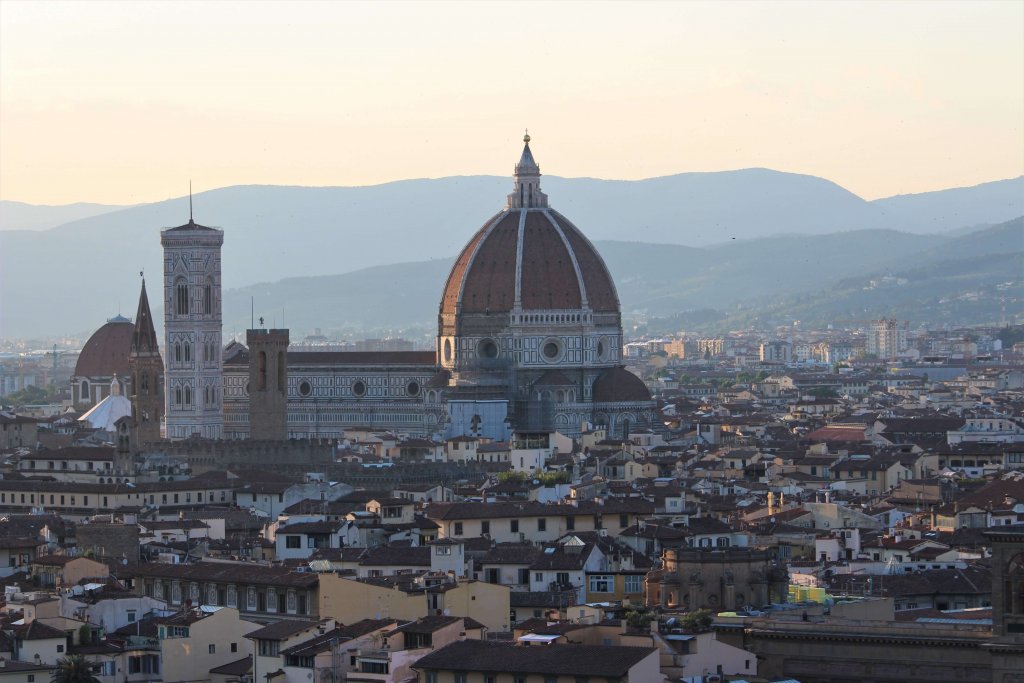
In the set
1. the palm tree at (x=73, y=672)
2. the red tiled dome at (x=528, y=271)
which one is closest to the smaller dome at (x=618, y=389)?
the red tiled dome at (x=528, y=271)

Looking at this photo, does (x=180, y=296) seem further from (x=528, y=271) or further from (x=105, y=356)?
(x=105, y=356)

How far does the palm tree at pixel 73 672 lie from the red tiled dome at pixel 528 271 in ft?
274

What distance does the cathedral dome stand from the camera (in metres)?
129

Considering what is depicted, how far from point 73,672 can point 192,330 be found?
85.4 m

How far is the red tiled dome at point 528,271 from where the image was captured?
129 meters

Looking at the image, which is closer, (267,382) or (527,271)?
(267,382)

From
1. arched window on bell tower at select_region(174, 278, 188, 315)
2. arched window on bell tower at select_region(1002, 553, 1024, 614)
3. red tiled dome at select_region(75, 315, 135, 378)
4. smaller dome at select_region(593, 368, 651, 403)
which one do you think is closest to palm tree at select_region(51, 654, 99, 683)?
arched window on bell tower at select_region(1002, 553, 1024, 614)

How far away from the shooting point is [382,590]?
160ft

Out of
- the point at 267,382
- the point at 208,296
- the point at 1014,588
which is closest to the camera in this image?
the point at 1014,588

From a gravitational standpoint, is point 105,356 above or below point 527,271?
below

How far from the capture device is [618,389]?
A: 125312 millimetres

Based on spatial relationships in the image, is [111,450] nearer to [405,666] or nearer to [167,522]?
[167,522]

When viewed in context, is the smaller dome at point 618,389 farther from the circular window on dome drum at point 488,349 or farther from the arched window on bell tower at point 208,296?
the arched window on bell tower at point 208,296

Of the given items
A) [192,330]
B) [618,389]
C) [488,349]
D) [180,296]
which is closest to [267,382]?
Result: [192,330]
